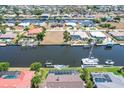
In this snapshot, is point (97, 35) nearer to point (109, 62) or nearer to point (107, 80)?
point (109, 62)

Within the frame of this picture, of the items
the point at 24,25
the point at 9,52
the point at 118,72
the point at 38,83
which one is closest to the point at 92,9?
the point at 24,25

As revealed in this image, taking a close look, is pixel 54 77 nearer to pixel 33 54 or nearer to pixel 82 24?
pixel 33 54

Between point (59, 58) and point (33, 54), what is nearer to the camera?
point (59, 58)

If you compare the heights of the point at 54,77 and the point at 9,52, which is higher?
the point at 54,77

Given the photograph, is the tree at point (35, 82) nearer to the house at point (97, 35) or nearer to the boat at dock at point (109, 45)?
the boat at dock at point (109, 45)

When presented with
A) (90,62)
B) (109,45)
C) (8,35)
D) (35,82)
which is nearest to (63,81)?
(35,82)

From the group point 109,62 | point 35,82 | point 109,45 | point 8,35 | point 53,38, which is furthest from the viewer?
point 8,35

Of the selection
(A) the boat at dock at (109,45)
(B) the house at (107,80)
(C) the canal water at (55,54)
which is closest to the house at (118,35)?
(A) the boat at dock at (109,45)

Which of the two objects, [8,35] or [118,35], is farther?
[118,35]
